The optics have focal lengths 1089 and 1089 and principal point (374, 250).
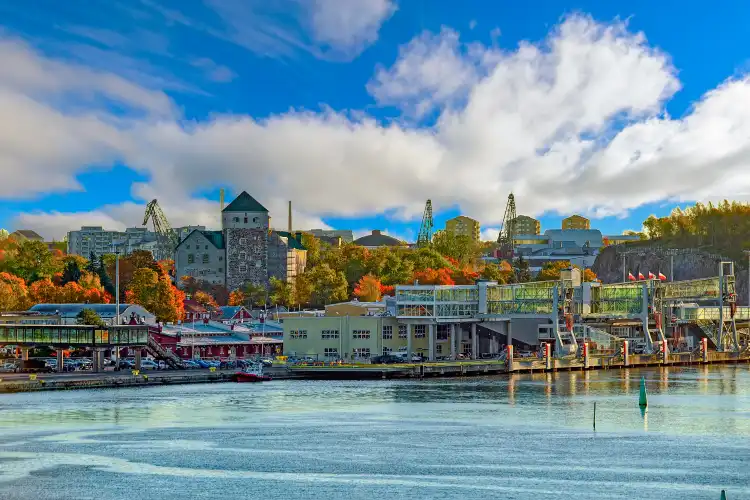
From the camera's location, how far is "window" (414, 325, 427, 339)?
141250mm

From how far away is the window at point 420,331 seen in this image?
141 meters

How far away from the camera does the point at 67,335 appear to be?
116m

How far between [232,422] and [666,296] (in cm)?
8969

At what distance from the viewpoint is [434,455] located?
210 feet

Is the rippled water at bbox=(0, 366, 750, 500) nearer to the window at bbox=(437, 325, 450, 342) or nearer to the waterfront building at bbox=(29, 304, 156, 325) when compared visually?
the window at bbox=(437, 325, 450, 342)

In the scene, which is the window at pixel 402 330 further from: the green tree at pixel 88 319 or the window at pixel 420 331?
the green tree at pixel 88 319

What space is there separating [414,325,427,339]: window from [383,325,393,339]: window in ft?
11.5

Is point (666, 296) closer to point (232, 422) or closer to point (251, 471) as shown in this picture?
point (232, 422)

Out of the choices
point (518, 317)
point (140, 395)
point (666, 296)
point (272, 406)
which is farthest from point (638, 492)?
point (666, 296)

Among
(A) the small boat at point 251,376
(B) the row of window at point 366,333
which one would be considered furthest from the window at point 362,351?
(A) the small boat at point 251,376

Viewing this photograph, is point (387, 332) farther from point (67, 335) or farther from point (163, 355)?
point (67, 335)

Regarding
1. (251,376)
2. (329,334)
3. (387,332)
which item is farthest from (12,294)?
(251,376)

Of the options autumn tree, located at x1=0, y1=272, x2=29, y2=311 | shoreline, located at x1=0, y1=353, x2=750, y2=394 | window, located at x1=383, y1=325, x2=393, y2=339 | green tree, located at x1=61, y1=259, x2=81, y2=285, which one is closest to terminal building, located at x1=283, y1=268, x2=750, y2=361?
window, located at x1=383, y1=325, x2=393, y2=339

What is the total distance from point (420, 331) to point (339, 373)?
22.7m
